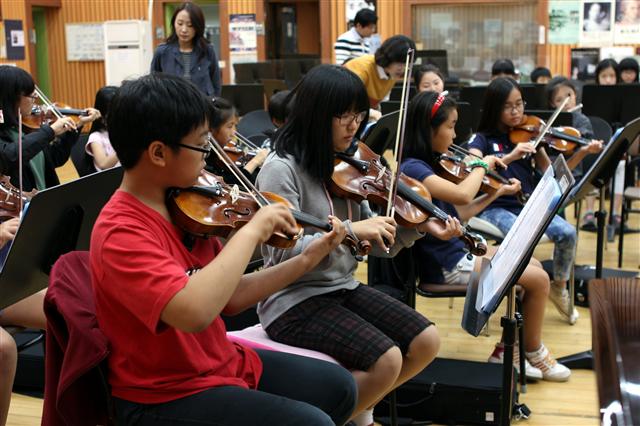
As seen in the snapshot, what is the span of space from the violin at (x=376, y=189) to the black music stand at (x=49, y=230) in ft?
2.03

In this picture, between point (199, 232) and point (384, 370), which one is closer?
point (199, 232)

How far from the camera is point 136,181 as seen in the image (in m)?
1.55

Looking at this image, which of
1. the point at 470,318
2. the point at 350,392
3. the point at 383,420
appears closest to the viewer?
the point at 350,392

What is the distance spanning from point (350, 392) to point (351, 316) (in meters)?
0.37

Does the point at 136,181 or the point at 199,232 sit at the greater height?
the point at 136,181

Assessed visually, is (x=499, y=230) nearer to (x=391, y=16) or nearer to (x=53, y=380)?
(x=53, y=380)

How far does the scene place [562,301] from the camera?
143 inches

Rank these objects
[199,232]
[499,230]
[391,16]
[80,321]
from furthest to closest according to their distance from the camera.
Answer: [391,16] → [499,230] → [199,232] → [80,321]

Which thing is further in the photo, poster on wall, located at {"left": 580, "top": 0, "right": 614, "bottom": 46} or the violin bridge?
poster on wall, located at {"left": 580, "top": 0, "right": 614, "bottom": 46}

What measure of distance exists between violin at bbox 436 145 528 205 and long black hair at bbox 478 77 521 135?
1.66 ft

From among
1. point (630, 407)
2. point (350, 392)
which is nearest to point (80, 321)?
point (350, 392)

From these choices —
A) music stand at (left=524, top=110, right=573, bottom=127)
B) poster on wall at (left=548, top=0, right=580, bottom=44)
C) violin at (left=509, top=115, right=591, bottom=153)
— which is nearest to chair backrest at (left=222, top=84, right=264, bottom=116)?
music stand at (left=524, top=110, right=573, bottom=127)

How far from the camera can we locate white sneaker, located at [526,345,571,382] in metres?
3.03

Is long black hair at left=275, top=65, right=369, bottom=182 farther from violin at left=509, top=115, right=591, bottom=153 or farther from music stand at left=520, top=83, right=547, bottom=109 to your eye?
music stand at left=520, top=83, right=547, bottom=109
